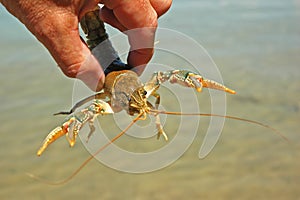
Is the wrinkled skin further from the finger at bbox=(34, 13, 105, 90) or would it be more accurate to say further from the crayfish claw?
the crayfish claw

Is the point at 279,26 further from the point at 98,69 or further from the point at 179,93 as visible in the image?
the point at 98,69

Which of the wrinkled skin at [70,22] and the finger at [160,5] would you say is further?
the finger at [160,5]

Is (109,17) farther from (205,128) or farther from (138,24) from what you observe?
(205,128)

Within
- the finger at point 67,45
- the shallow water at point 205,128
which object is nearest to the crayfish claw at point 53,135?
the finger at point 67,45

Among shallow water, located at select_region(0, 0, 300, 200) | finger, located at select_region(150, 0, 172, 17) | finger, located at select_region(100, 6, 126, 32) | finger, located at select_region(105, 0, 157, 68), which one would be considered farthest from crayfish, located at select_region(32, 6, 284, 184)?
shallow water, located at select_region(0, 0, 300, 200)

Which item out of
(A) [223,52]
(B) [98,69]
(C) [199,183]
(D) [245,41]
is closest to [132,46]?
(B) [98,69]

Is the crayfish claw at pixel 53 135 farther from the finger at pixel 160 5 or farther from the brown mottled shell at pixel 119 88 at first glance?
the finger at pixel 160 5
